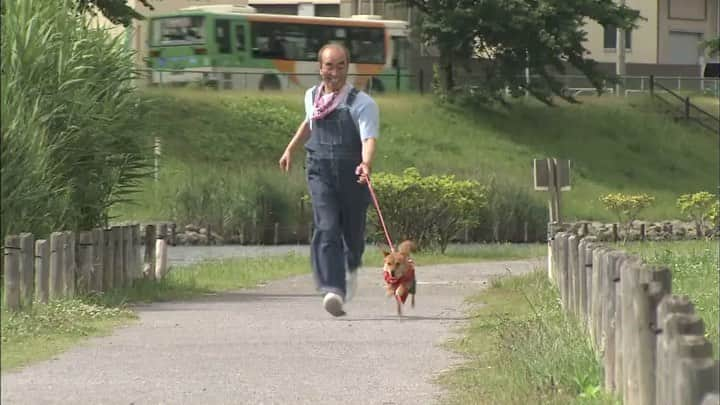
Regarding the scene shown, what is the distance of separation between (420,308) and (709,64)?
216ft

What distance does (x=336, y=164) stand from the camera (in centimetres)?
1227

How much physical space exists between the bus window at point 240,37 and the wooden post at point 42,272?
4371 cm

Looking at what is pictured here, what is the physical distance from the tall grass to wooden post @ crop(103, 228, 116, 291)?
376mm

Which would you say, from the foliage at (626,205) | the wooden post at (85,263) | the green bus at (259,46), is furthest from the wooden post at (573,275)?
the green bus at (259,46)

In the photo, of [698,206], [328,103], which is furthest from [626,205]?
[328,103]

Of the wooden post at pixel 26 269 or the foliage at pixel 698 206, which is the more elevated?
the wooden post at pixel 26 269

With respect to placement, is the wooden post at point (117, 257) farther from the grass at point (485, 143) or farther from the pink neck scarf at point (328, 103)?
the grass at point (485, 143)

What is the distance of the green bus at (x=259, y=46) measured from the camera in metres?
57.3

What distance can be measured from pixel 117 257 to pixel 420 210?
16.1m

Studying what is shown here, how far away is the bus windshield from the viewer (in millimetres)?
57406

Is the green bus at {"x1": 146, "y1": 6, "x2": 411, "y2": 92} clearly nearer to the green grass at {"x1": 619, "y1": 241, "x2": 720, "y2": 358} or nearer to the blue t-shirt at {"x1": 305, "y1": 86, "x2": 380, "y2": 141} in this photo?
the green grass at {"x1": 619, "y1": 241, "x2": 720, "y2": 358}

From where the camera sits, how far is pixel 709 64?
79.3 metres

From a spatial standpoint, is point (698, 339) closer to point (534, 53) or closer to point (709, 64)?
point (534, 53)

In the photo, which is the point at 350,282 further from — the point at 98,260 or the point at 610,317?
the point at 610,317
